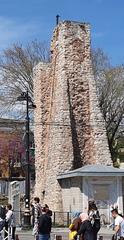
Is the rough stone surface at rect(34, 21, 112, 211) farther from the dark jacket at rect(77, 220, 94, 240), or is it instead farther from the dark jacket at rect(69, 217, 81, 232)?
the dark jacket at rect(77, 220, 94, 240)

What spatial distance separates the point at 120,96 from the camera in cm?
5009

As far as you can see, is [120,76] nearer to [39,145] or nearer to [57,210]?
A: [39,145]

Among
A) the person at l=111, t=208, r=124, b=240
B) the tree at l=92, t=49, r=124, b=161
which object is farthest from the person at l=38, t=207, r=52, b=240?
the tree at l=92, t=49, r=124, b=161

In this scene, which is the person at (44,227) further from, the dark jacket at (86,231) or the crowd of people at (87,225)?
the dark jacket at (86,231)

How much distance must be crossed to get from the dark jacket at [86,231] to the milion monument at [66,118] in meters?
22.0

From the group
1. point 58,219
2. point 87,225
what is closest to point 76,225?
point 87,225

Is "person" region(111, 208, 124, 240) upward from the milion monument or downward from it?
downward

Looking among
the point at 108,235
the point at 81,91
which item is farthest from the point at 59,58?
the point at 108,235

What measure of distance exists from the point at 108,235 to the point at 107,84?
2636 centimetres

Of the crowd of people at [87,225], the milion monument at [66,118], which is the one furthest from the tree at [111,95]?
the crowd of people at [87,225]

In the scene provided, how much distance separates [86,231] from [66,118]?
85.9 ft

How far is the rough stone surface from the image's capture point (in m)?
38.6

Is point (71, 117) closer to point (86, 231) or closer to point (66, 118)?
point (66, 118)

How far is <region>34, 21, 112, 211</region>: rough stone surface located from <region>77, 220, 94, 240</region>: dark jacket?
24.5 metres
